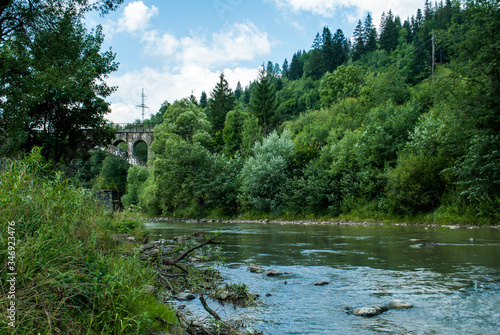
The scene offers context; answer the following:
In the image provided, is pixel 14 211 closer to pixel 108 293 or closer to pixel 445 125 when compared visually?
pixel 108 293

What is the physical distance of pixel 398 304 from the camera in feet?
21.0

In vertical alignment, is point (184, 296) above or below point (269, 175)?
below

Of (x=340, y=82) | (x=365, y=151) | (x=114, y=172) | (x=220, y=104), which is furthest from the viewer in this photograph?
(x=114, y=172)

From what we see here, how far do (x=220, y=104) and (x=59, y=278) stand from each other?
72.9 meters

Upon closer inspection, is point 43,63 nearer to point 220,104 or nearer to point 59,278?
point 59,278

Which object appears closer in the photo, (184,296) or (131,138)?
(184,296)

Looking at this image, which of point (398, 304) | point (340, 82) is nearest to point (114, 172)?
point (340, 82)

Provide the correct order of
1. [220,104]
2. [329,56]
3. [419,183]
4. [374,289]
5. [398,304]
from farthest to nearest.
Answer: [329,56] → [220,104] → [419,183] → [374,289] → [398,304]

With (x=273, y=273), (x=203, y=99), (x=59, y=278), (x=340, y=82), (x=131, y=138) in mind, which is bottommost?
(x=273, y=273)

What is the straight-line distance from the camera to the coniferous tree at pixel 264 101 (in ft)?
192

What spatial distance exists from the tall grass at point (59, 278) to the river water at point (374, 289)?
207cm

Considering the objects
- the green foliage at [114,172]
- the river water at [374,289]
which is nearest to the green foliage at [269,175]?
the river water at [374,289]

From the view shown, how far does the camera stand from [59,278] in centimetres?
402

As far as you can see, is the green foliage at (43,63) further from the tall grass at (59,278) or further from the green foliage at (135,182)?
the green foliage at (135,182)
